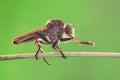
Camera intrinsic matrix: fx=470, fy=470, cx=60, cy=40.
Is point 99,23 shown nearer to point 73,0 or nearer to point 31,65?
point 73,0

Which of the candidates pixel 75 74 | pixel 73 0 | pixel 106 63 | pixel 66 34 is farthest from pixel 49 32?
pixel 73 0

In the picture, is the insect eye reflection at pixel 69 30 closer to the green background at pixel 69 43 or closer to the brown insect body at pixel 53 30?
the brown insect body at pixel 53 30

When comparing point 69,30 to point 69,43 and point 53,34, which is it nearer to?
point 53,34

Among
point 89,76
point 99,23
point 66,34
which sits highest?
point 66,34

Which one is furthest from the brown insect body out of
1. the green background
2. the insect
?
the green background

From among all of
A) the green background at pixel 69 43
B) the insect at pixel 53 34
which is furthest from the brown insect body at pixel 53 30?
the green background at pixel 69 43

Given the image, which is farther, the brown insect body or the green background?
the green background

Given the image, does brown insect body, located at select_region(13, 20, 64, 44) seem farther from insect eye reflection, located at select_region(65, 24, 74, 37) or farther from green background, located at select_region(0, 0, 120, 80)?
green background, located at select_region(0, 0, 120, 80)

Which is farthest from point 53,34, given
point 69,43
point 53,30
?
point 69,43
